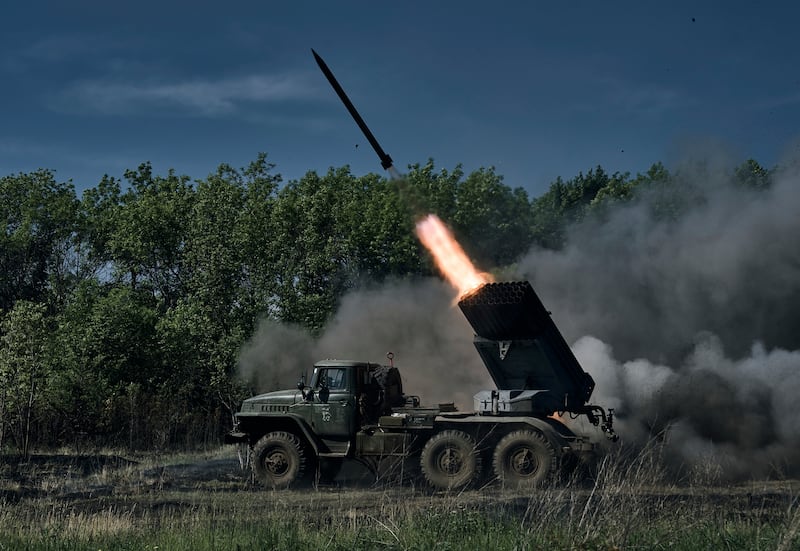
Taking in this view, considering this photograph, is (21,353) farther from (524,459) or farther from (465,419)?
(524,459)

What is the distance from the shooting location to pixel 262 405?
18781 millimetres

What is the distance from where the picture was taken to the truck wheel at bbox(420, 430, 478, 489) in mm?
17031

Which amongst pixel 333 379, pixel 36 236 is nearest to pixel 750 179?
pixel 333 379

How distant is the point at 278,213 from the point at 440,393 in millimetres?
12527

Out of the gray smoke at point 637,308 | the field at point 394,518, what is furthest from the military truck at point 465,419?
the gray smoke at point 637,308

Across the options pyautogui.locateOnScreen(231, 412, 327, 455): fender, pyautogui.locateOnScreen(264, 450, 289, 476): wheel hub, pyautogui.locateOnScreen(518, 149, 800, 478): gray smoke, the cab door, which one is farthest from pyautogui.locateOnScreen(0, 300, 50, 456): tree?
pyautogui.locateOnScreen(518, 149, 800, 478): gray smoke

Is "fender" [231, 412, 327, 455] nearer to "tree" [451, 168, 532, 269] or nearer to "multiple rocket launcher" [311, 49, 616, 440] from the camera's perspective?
"multiple rocket launcher" [311, 49, 616, 440]

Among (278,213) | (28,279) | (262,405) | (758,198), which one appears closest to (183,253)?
(278,213)

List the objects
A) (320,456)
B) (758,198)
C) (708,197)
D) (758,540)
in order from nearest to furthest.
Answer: (758,540) → (320,456) → (758,198) → (708,197)

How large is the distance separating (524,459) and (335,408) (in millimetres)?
4344

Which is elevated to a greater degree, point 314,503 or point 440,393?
point 440,393

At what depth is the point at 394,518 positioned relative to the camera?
418 inches

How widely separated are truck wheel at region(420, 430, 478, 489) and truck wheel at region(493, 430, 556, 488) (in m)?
0.54

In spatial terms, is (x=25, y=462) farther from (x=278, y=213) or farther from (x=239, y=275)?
(x=278, y=213)
